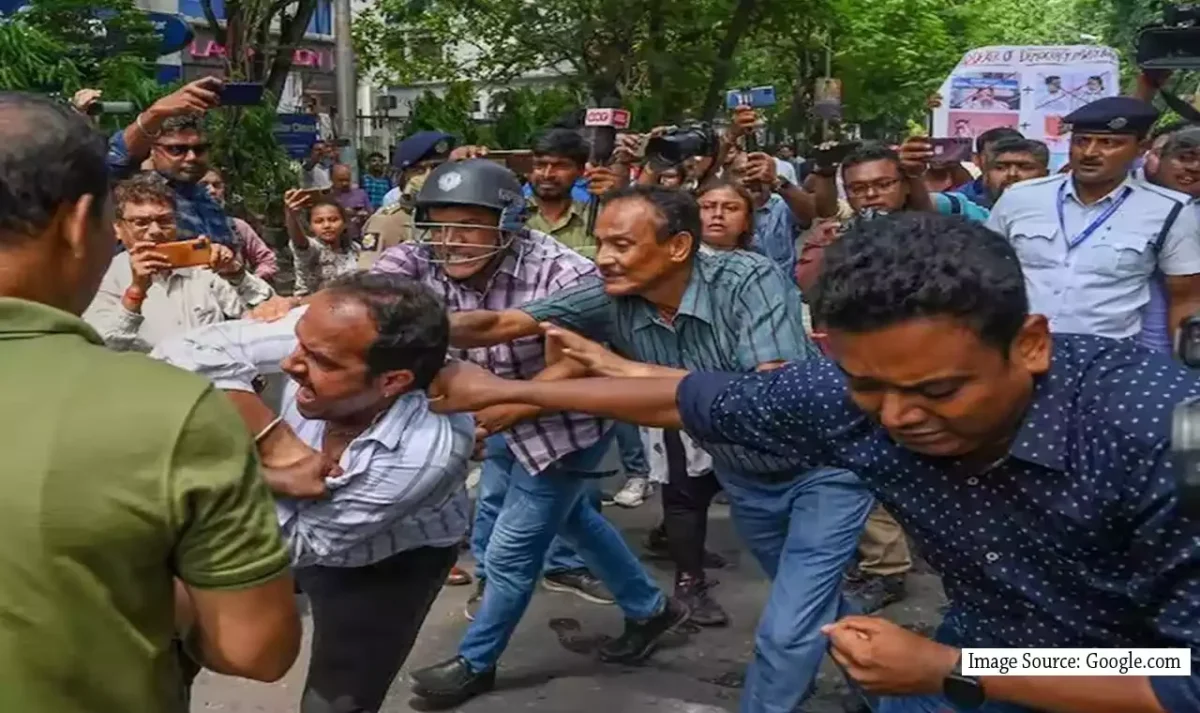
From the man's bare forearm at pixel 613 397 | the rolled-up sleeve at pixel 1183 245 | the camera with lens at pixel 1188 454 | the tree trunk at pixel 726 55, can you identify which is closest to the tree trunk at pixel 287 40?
the tree trunk at pixel 726 55

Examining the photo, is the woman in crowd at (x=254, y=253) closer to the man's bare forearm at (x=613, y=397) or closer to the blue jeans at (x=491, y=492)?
the blue jeans at (x=491, y=492)

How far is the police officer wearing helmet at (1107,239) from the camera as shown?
4.36 meters

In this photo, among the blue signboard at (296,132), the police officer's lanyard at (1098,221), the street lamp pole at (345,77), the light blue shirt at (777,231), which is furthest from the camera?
the street lamp pole at (345,77)

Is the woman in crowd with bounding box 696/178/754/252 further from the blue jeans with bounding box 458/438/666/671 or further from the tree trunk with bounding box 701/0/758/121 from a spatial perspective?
the tree trunk with bounding box 701/0/758/121

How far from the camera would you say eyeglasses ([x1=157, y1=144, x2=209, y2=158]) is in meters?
4.76

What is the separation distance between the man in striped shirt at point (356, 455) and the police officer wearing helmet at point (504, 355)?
3.26ft

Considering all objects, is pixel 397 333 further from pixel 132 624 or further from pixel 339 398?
pixel 132 624

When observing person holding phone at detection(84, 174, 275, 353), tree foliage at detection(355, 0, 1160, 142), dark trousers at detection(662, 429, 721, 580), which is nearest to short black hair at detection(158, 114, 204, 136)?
person holding phone at detection(84, 174, 275, 353)

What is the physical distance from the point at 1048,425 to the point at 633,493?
4348mm

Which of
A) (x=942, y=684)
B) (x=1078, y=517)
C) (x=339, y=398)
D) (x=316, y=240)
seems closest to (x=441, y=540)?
(x=339, y=398)

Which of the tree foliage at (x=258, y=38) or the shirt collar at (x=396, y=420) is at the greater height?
the tree foliage at (x=258, y=38)

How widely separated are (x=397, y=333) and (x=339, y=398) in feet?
0.57

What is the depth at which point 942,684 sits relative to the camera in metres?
1.90

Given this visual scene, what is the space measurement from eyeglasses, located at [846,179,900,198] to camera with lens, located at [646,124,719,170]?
1369 mm
